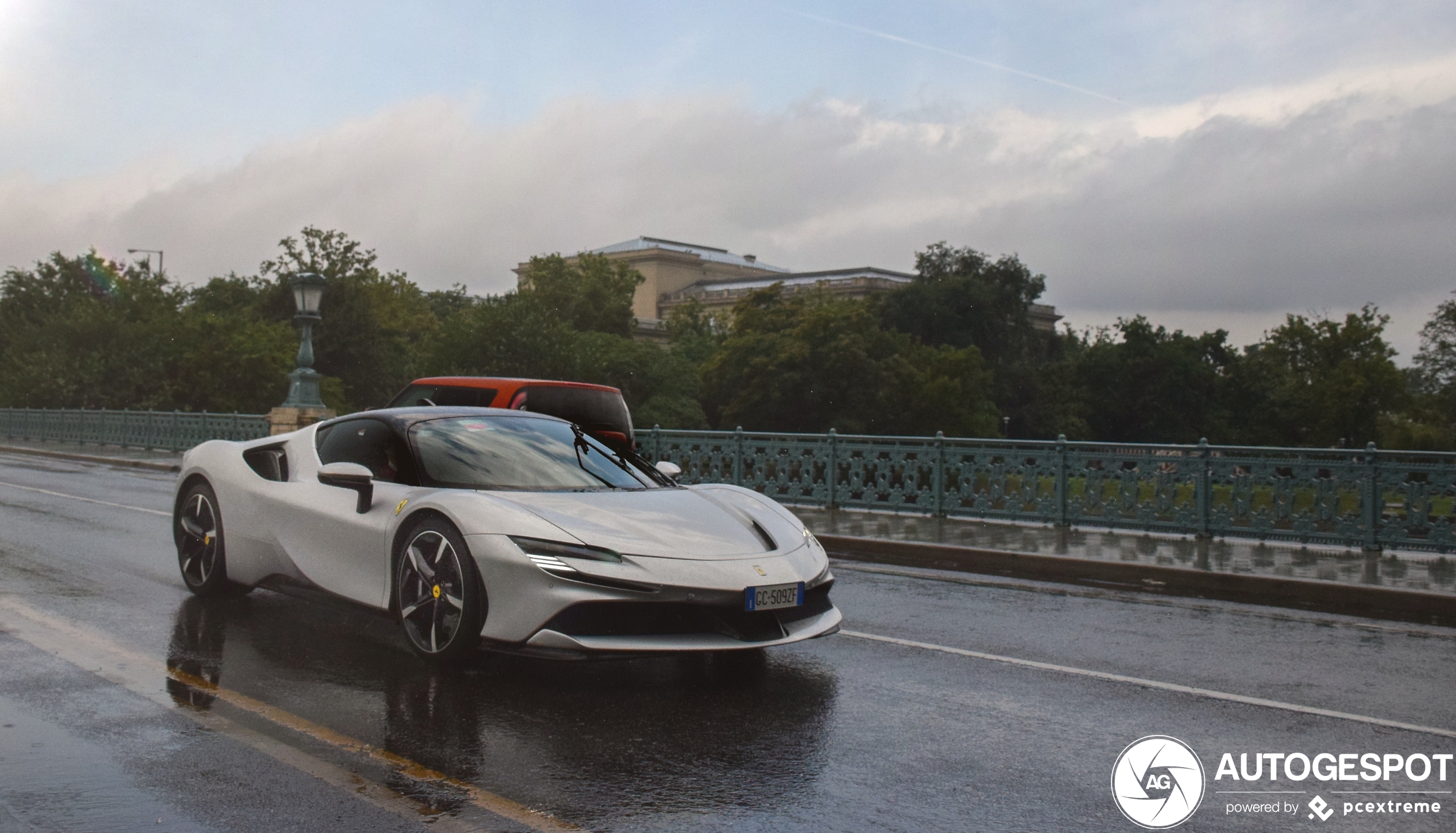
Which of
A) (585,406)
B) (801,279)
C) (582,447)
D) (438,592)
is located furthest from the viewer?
(801,279)

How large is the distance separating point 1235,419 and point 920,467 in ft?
259

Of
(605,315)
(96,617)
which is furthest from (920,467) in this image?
(605,315)

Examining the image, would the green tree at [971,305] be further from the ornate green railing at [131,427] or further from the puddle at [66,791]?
the puddle at [66,791]

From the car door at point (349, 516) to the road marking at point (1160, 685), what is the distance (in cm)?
289

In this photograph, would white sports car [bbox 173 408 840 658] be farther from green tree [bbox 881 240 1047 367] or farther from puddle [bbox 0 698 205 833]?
green tree [bbox 881 240 1047 367]

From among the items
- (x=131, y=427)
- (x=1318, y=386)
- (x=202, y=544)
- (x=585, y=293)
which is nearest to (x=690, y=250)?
(x=585, y=293)

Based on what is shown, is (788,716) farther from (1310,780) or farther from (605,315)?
(605,315)

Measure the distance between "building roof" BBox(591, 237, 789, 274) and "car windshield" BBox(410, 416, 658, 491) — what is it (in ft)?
364

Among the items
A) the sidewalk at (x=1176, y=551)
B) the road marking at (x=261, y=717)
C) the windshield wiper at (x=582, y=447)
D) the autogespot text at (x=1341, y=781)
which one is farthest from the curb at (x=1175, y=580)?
the road marking at (x=261, y=717)

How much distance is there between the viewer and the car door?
21.3 feet

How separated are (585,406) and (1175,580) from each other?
6947 mm

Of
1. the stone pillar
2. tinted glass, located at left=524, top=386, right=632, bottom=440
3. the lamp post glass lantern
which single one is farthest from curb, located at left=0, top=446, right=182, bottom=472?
tinted glass, located at left=524, top=386, right=632, bottom=440

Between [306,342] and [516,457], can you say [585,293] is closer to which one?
[306,342]

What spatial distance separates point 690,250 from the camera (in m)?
Result: 127
